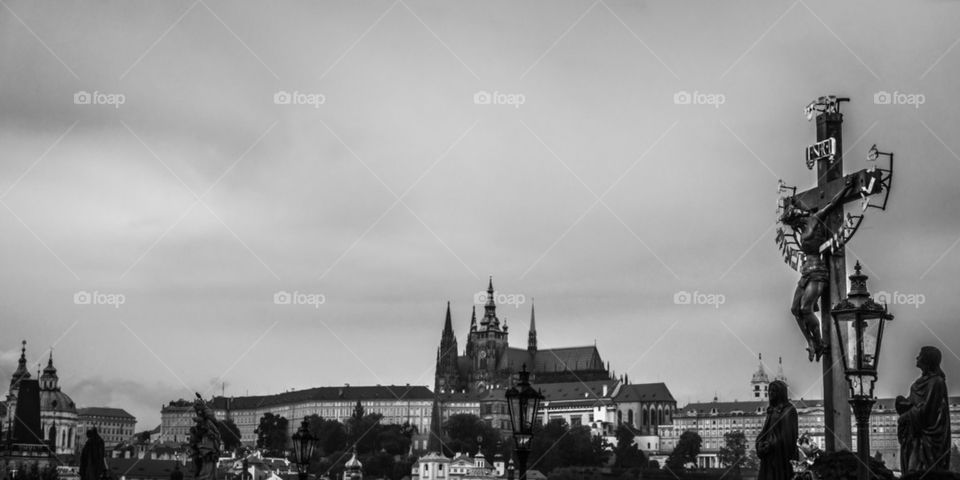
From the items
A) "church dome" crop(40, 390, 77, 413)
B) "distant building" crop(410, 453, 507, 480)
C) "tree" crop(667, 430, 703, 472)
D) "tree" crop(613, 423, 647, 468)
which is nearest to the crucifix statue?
"distant building" crop(410, 453, 507, 480)

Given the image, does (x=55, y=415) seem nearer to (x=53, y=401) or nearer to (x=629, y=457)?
(x=53, y=401)

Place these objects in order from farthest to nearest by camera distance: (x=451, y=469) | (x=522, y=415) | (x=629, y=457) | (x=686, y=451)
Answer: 1. (x=629, y=457)
2. (x=686, y=451)
3. (x=451, y=469)
4. (x=522, y=415)

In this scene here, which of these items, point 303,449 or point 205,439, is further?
point 303,449

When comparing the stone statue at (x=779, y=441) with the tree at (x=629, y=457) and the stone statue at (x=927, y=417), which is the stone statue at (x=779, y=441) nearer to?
the stone statue at (x=927, y=417)

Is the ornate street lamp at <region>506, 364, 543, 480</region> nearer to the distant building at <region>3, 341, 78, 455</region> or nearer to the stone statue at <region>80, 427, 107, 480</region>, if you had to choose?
the stone statue at <region>80, 427, 107, 480</region>

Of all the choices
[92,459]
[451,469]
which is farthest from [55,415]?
[92,459]

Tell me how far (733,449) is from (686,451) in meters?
7.85

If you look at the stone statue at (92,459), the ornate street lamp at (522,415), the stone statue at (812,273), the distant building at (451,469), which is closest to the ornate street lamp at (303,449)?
the stone statue at (92,459)

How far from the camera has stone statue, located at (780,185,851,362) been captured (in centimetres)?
1852

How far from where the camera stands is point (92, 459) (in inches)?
890

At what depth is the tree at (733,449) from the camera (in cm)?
17971

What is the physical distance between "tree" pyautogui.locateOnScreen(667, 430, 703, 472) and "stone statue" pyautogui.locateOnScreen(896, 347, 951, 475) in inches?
6379

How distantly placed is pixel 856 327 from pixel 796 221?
5.30 metres

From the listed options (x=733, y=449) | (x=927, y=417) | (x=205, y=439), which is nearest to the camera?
(x=927, y=417)
